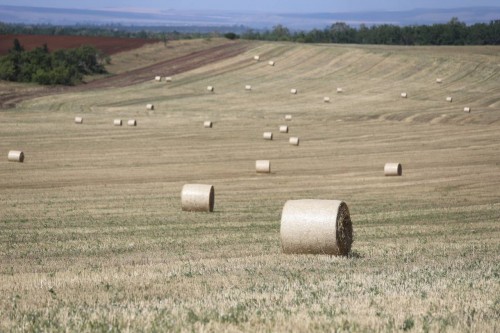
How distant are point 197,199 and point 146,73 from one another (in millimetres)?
Result: 55455

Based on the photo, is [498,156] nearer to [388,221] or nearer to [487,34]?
[388,221]

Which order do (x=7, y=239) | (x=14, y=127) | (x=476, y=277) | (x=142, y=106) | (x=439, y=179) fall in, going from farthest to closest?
(x=142, y=106) → (x=14, y=127) → (x=439, y=179) → (x=7, y=239) → (x=476, y=277)

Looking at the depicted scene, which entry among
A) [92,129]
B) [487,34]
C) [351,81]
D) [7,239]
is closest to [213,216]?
[7,239]

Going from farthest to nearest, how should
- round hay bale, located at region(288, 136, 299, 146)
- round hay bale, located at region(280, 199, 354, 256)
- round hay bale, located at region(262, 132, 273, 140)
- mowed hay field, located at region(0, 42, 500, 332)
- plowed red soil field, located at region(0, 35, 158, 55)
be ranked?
plowed red soil field, located at region(0, 35, 158, 55)
round hay bale, located at region(262, 132, 273, 140)
round hay bale, located at region(288, 136, 299, 146)
round hay bale, located at region(280, 199, 354, 256)
mowed hay field, located at region(0, 42, 500, 332)

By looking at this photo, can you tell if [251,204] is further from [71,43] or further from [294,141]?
[71,43]

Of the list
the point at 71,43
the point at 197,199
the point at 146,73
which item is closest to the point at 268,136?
the point at 197,199

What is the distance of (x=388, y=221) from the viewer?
22766 millimetres

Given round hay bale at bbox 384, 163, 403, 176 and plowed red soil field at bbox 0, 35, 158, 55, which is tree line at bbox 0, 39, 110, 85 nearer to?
plowed red soil field at bbox 0, 35, 158, 55

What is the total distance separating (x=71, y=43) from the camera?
8738 centimetres

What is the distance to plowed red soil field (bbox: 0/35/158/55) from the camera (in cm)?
8531

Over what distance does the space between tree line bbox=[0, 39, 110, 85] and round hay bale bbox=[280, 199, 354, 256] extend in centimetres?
6082

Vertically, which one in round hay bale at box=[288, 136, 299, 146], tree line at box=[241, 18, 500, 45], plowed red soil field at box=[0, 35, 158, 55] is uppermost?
tree line at box=[241, 18, 500, 45]

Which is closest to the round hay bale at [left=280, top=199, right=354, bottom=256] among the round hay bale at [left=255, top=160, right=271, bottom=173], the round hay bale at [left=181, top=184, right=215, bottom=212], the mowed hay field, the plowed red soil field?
the mowed hay field

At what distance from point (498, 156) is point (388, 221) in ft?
56.6
